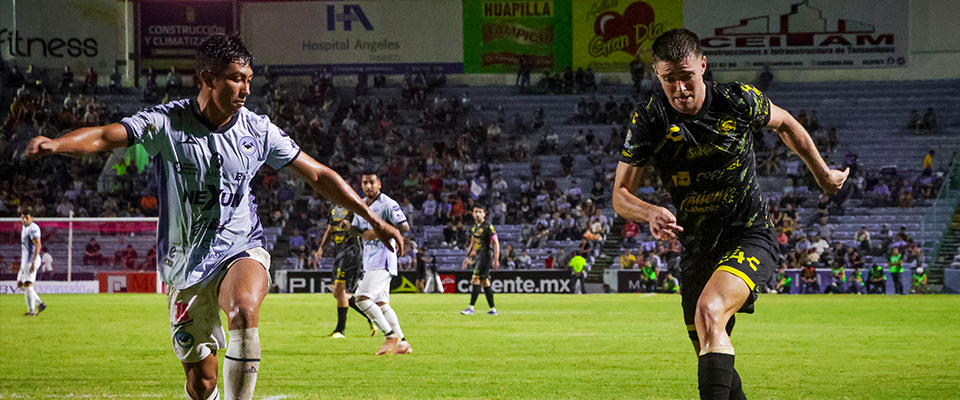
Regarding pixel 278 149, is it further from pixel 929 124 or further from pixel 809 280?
pixel 929 124

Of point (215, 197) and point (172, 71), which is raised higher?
point (172, 71)

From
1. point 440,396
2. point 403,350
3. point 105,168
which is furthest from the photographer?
point 105,168

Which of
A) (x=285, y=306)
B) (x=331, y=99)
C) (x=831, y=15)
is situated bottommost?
(x=285, y=306)

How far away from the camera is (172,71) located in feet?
129

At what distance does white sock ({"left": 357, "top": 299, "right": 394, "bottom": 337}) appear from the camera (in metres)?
11.8

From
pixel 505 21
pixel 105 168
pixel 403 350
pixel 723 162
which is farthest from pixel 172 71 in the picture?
pixel 723 162

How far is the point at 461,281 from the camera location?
2900 cm

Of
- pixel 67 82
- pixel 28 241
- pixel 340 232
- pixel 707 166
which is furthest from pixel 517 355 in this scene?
pixel 67 82

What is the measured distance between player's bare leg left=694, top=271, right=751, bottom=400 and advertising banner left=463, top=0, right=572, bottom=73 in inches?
1403

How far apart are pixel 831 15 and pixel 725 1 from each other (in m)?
4.58

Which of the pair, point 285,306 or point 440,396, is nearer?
point 440,396

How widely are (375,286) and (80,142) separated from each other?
26.3ft

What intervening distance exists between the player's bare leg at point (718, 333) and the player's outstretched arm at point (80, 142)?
10.5 feet

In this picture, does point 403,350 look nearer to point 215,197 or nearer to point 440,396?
point 440,396
